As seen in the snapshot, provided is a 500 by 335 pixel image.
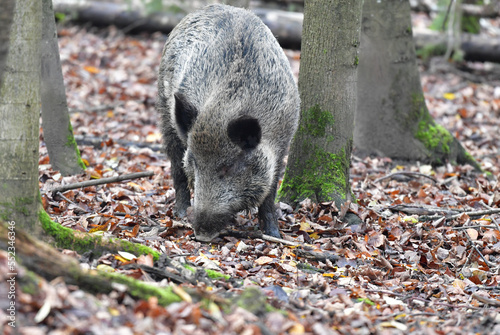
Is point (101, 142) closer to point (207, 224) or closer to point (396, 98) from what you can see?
point (207, 224)

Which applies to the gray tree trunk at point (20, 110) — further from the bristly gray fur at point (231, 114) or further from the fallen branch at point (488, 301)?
the fallen branch at point (488, 301)

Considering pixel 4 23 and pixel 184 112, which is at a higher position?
pixel 4 23

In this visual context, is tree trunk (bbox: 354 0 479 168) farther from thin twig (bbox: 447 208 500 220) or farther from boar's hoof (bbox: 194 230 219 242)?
boar's hoof (bbox: 194 230 219 242)

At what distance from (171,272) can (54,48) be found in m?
3.83

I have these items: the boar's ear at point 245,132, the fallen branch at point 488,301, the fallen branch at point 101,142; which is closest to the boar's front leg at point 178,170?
the boar's ear at point 245,132

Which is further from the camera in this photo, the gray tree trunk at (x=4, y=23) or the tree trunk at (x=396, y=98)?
the tree trunk at (x=396, y=98)

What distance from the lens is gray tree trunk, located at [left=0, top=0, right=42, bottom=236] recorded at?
388 centimetres

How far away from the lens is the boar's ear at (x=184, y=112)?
216 inches

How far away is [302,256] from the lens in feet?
17.2

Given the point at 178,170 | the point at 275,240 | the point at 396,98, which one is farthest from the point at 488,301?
the point at 396,98

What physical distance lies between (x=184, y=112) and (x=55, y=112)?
2266 millimetres

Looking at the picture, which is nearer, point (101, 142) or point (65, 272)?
point (65, 272)

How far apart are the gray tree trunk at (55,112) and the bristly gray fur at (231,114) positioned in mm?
1603

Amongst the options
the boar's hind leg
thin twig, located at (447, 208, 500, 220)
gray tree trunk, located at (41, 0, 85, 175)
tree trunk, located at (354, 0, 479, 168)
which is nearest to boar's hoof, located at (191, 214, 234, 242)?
the boar's hind leg
